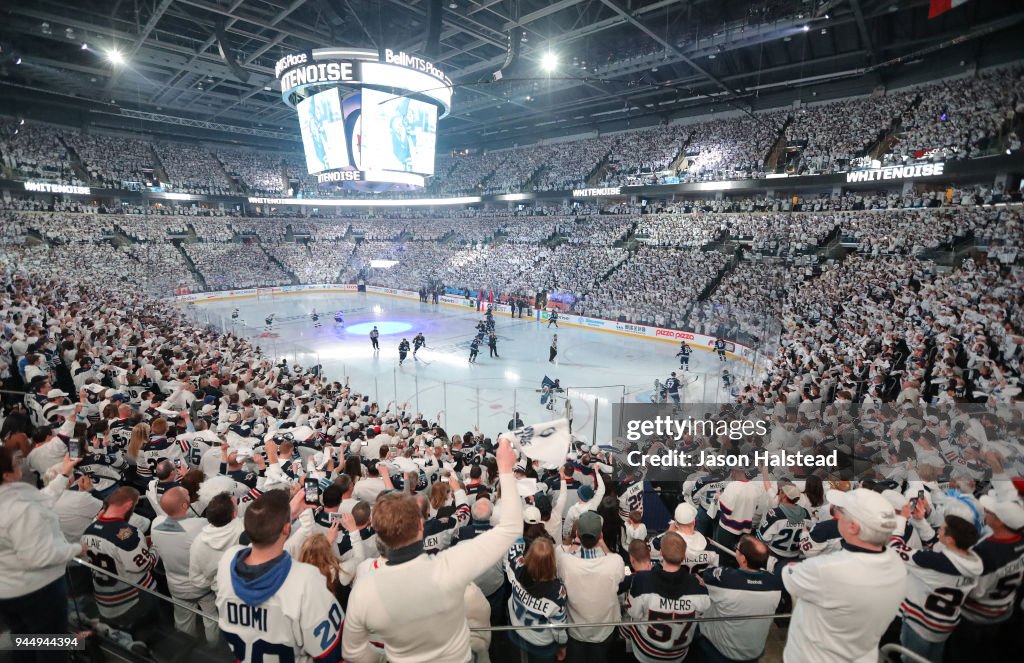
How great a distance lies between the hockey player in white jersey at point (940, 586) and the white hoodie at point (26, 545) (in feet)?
17.4

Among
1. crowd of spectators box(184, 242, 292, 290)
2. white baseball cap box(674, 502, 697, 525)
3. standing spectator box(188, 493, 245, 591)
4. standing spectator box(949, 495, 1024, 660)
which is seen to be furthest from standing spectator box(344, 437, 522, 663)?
crowd of spectators box(184, 242, 292, 290)

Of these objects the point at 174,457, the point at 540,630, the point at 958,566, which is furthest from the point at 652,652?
the point at 174,457

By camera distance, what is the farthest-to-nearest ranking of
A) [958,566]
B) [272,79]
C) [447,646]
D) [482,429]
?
[272,79] < [482,429] < [958,566] < [447,646]

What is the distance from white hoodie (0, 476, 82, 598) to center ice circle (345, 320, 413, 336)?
78.2 feet

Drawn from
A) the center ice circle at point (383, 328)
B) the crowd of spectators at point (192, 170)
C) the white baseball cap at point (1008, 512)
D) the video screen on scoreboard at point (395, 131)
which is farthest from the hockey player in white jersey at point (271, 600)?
the crowd of spectators at point (192, 170)

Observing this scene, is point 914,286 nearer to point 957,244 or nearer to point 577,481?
point 957,244

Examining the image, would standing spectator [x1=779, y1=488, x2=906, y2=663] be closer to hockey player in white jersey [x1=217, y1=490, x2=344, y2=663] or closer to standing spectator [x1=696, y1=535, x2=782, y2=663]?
standing spectator [x1=696, y1=535, x2=782, y2=663]

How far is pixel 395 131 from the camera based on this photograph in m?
23.4

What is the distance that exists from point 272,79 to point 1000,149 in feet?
126

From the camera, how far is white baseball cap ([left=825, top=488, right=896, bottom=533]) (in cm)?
225

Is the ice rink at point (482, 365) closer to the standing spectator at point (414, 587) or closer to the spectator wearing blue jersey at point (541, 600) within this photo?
the spectator wearing blue jersey at point (541, 600)

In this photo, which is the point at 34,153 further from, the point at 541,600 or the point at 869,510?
the point at 869,510

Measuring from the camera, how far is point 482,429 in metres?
12.8

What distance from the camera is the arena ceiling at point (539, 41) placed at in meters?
19.8
